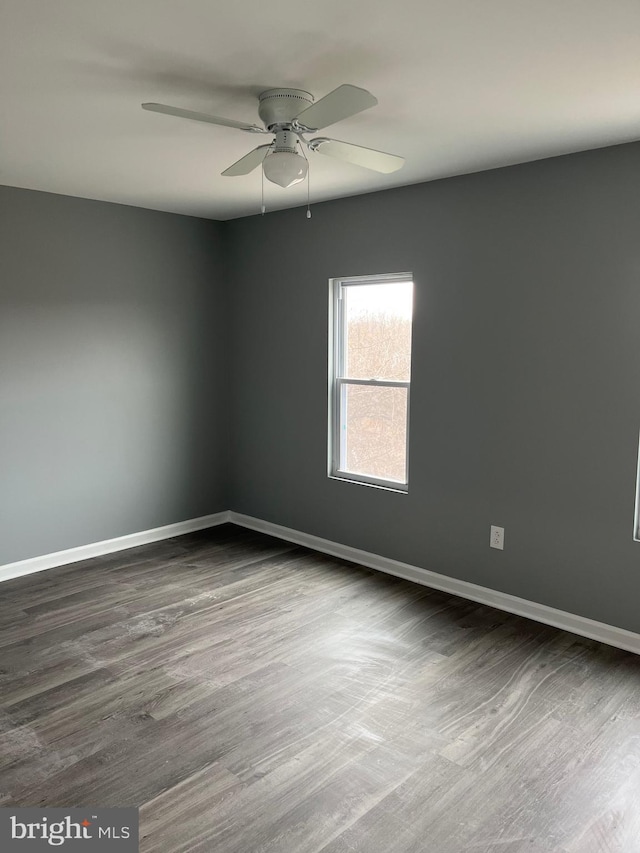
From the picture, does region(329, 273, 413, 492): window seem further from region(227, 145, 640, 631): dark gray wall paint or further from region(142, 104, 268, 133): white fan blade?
region(142, 104, 268, 133): white fan blade

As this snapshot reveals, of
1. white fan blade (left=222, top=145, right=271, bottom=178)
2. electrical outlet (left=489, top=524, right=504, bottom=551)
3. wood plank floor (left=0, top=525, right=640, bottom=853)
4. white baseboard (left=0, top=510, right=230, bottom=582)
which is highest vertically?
white fan blade (left=222, top=145, right=271, bottom=178)

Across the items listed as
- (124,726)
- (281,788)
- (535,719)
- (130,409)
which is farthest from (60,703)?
(130,409)

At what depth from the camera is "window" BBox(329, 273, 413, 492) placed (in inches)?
168

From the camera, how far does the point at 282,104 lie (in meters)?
2.48

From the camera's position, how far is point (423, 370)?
406cm

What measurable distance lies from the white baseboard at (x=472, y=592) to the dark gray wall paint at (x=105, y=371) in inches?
35.3

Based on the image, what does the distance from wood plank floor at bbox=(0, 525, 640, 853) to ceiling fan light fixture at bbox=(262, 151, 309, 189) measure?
216 cm

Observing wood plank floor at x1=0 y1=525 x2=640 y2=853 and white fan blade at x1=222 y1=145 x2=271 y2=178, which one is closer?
wood plank floor at x1=0 y1=525 x2=640 y2=853

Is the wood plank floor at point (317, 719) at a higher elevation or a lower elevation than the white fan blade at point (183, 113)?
lower

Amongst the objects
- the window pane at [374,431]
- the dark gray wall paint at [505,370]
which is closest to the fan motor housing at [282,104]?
the dark gray wall paint at [505,370]

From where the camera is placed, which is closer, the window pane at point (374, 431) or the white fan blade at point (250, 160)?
the white fan blade at point (250, 160)

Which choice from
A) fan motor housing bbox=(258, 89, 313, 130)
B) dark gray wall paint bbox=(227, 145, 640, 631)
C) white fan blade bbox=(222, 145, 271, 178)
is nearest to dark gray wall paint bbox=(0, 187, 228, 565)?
dark gray wall paint bbox=(227, 145, 640, 631)

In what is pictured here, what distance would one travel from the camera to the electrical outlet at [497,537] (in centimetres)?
376

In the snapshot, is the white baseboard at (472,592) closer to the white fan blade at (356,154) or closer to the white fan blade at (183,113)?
the white fan blade at (356,154)
